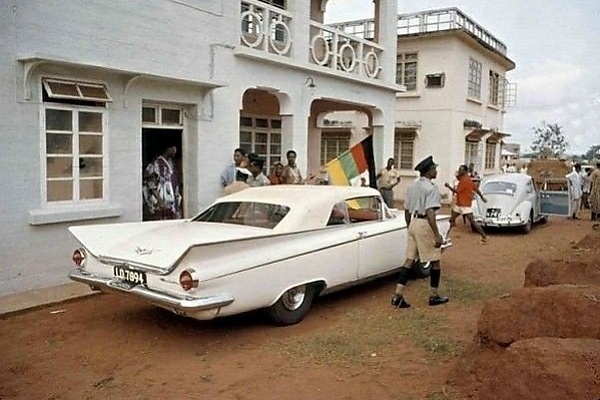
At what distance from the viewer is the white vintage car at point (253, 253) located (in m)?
5.18

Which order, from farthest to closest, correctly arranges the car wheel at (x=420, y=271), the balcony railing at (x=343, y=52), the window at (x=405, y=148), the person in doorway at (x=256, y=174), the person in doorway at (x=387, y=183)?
the window at (x=405, y=148), the person in doorway at (x=387, y=183), the balcony railing at (x=343, y=52), the person in doorway at (x=256, y=174), the car wheel at (x=420, y=271)

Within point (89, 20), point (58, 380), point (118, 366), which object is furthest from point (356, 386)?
point (89, 20)

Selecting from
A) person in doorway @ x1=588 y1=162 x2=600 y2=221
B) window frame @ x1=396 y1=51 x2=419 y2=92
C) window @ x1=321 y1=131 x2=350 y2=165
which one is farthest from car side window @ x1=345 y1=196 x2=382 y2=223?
window @ x1=321 y1=131 x2=350 y2=165

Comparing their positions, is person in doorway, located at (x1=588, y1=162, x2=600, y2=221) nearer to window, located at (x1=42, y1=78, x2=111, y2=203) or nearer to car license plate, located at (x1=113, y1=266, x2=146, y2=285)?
window, located at (x1=42, y1=78, x2=111, y2=203)

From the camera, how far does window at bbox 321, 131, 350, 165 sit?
2306cm

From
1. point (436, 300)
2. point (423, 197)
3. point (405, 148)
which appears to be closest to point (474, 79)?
point (405, 148)

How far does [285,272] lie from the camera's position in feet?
19.3

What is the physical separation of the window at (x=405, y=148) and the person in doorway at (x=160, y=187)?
1396cm

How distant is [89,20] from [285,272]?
4441mm

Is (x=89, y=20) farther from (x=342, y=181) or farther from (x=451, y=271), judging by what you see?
(x=451, y=271)

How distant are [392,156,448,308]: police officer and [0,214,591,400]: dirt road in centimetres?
33

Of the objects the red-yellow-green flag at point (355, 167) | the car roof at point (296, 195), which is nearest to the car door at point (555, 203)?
the red-yellow-green flag at point (355, 167)

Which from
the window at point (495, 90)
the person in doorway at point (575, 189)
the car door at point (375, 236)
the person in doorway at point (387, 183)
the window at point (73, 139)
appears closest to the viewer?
the car door at point (375, 236)

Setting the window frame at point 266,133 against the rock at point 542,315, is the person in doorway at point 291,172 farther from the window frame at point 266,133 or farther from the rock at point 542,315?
the rock at point 542,315
